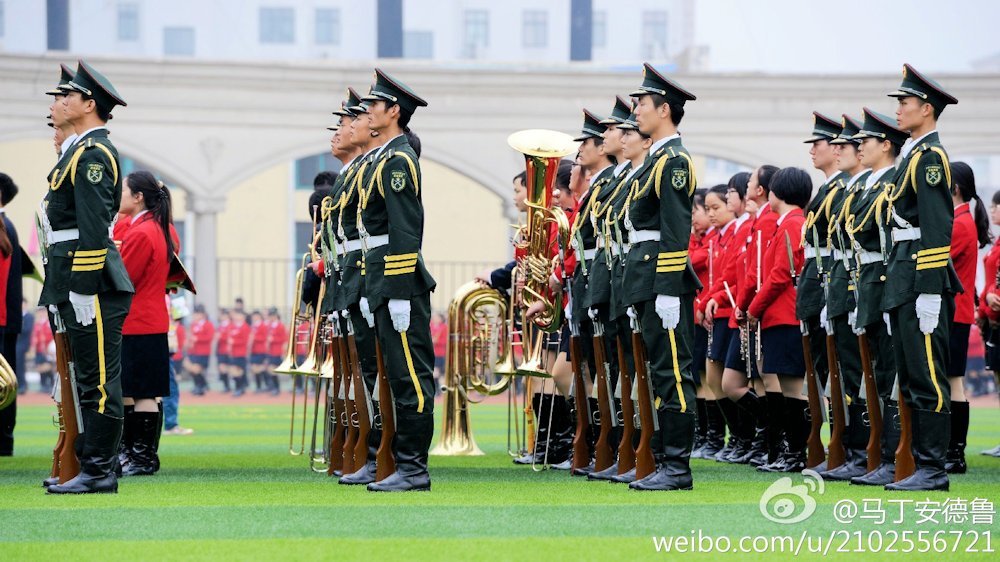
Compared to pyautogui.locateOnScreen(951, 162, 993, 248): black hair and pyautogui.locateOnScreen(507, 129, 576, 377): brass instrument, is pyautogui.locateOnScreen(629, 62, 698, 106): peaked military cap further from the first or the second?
pyautogui.locateOnScreen(951, 162, 993, 248): black hair

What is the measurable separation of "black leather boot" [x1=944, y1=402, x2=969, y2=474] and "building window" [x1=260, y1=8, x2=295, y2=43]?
3131 cm

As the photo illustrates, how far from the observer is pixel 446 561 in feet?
19.7

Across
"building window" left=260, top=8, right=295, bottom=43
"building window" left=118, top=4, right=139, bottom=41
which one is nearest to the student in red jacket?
"building window" left=118, top=4, right=139, bottom=41

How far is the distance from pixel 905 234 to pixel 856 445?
159cm

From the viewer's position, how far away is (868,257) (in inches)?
348

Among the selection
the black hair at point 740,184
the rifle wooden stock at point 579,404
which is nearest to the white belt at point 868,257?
the rifle wooden stock at point 579,404

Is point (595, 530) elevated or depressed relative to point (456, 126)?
depressed

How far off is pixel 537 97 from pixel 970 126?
22.3 ft

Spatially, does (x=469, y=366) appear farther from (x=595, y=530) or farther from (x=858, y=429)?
(x=595, y=530)

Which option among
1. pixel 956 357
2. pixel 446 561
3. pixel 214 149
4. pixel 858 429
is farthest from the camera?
pixel 214 149

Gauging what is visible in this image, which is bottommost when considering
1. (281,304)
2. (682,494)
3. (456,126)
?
(281,304)

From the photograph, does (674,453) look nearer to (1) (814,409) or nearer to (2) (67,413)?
(1) (814,409)

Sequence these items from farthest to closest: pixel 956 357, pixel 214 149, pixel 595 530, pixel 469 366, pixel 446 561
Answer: pixel 214 149 < pixel 469 366 < pixel 956 357 < pixel 595 530 < pixel 446 561

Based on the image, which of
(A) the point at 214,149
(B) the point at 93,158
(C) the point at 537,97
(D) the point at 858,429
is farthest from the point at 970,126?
(B) the point at 93,158
